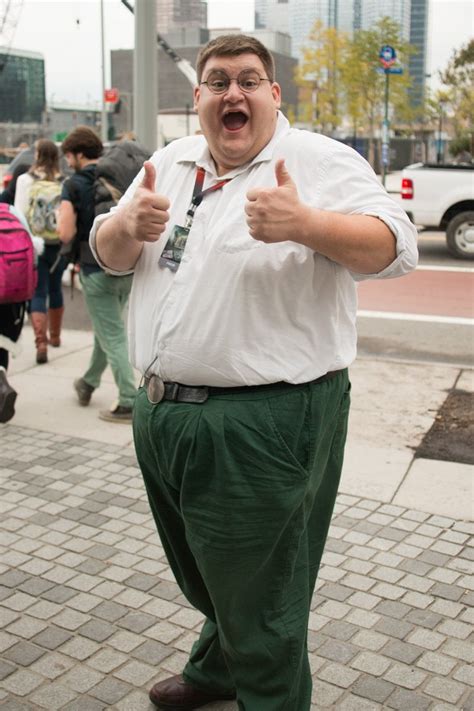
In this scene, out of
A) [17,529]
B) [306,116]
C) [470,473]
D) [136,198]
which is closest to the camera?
[136,198]

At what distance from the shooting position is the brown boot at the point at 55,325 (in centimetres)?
839

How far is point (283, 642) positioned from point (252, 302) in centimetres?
96

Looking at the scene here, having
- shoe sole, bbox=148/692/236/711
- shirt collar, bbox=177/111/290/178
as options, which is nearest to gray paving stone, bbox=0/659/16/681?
shoe sole, bbox=148/692/236/711

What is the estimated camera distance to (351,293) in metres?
2.62

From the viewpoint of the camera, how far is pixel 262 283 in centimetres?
238

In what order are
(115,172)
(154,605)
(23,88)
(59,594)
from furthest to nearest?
1. (23,88)
2. (115,172)
3. (59,594)
4. (154,605)

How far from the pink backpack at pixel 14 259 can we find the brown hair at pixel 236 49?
10.4 feet

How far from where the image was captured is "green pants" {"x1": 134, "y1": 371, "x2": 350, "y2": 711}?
96.1 inches

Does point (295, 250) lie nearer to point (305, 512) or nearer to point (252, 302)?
point (252, 302)

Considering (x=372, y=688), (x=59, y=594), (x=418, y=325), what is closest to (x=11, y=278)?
(x=59, y=594)

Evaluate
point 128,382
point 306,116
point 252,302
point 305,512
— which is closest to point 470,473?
point 128,382

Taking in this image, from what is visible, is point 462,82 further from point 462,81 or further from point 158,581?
point 158,581

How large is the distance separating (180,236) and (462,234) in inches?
524

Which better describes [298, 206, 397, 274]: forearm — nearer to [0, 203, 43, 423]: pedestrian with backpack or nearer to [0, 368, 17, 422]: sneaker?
[0, 203, 43, 423]: pedestrian with backpack
